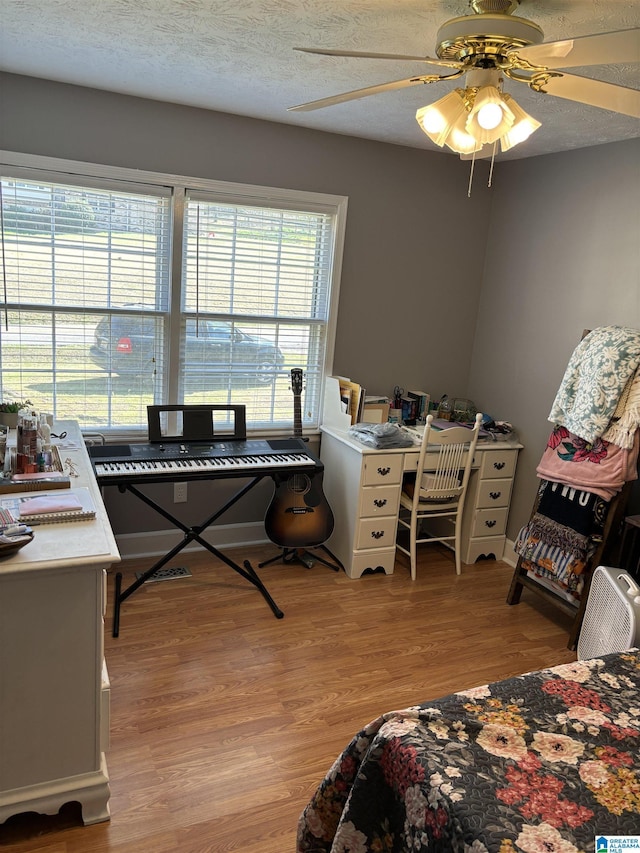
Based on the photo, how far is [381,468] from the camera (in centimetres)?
362

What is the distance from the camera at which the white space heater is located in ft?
8.12

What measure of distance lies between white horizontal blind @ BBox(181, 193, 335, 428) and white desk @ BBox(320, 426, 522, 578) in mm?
501

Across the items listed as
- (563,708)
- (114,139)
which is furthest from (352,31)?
(563,708)

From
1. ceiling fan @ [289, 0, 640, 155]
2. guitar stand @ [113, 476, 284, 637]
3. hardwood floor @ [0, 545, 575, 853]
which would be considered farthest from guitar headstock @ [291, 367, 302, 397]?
ceiling fan @ [289, 0, 640, 155]

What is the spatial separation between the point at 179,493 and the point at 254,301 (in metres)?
1.22

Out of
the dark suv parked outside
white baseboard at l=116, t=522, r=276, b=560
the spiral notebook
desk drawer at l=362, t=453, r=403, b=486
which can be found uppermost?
the dark suv parked outside

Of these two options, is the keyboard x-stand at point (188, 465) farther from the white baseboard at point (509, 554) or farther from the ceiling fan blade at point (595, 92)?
the ceiling fan blade at point (595, 92)

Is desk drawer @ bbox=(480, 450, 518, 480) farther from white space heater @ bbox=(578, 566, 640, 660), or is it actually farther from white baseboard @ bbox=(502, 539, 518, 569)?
white space heater @ bbox=(578, 566, 640, 660)

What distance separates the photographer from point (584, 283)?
11.6ft

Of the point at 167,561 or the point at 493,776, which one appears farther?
the point at 167,561

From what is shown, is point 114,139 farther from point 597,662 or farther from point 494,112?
point 597,662

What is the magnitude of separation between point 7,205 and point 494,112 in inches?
96.9

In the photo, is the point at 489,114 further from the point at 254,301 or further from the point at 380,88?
the point at 254,301

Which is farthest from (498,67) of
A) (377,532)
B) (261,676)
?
(377,532)
